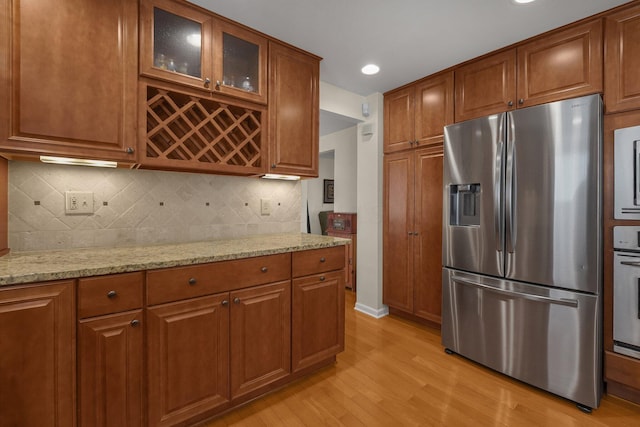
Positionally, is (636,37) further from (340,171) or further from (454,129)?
(340,171)

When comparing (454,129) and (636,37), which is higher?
(636,37)

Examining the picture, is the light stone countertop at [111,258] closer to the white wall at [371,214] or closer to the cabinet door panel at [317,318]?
the cabinet door panel at [317,318]

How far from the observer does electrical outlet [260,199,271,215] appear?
243 centimetres

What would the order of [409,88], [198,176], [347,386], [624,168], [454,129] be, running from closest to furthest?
[624,168] < [347,386] < [198,176] < [454,129] < [409,88]

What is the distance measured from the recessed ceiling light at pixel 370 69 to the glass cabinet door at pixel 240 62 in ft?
3.13

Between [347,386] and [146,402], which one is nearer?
[146,402]

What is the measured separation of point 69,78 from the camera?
55.8 inches

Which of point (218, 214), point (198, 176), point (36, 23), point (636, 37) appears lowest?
point (218, 214)

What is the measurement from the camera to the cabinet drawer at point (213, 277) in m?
1.38

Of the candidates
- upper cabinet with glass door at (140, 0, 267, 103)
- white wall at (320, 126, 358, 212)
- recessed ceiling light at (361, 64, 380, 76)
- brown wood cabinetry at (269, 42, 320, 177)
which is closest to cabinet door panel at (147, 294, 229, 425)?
brown wood cabinetry at (269, 42, 320, 177)

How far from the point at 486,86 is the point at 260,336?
258 cm

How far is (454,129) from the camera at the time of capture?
2322 millimetres

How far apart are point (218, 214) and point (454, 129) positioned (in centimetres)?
201

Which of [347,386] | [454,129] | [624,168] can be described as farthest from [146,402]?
[624,168]
